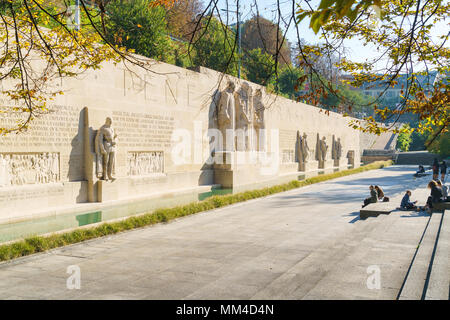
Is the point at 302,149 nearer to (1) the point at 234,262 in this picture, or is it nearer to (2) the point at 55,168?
(2) the point at 55,168

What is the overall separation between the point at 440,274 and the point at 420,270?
0.40 meters

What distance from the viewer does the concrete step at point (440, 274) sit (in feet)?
14.2

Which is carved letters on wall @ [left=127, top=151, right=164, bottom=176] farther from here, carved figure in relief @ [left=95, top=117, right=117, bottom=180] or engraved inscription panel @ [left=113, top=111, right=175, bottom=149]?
carved figure in relief @ [left=95, top=117, right=117, bottom=180]

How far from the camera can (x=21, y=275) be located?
5879mm

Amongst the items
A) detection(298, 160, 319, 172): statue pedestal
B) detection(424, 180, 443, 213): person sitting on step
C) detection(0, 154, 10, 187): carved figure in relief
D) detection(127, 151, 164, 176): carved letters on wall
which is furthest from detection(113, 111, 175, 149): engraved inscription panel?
detection(298, 160, 319, 172): statue pedestal

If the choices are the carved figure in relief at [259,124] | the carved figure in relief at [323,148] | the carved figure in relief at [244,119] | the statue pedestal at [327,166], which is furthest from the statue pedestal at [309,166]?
the carved figure in relief at [244,119]

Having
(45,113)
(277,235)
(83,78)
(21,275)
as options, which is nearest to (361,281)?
(277,235)

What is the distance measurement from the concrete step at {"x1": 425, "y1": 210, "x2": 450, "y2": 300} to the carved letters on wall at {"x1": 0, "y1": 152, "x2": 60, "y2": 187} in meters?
9.51

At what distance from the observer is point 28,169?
1109cm

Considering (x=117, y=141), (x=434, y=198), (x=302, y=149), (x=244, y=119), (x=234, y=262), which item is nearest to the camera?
(x=234, y=262)

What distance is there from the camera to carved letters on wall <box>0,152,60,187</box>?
34.4ft

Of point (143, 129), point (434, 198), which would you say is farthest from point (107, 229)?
point (434, 198)
